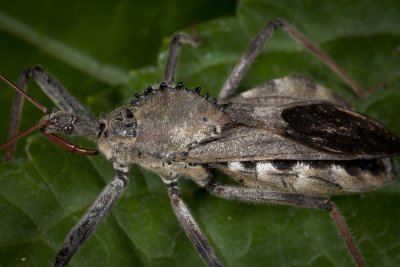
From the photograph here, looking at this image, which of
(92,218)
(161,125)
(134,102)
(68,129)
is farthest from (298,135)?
(68,129)

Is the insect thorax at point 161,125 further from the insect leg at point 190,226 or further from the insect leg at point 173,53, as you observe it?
the insect leg at point 173,53

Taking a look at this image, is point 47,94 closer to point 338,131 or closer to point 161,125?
point 161,125

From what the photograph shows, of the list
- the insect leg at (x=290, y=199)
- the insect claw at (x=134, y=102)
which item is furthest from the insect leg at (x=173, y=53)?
the insect leg at (x=290, y=199)

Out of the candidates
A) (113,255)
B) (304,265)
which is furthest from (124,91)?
(304,265)

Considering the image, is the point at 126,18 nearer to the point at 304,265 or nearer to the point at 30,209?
the point at 30,209

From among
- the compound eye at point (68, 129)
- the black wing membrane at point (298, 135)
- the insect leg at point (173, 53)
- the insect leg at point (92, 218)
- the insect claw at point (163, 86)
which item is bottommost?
the insect leg at point (92, 218)

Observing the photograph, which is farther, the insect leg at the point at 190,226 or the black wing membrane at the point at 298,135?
the black wing membrane at the point at 298,135
